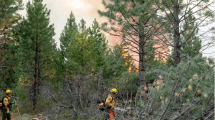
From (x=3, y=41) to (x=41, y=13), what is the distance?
4395 millimetres

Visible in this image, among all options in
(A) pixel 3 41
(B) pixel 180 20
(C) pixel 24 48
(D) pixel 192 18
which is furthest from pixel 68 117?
(A) pixel 3 41

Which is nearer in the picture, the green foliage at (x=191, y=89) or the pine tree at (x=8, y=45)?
the green foliage at (x=191, y=89)

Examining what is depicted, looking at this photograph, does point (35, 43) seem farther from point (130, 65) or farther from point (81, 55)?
point (130, 65)

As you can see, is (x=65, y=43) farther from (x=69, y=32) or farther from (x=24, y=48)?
(x=24, y=48)

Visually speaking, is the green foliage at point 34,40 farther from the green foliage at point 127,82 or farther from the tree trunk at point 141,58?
the tree trunk at point 141,58

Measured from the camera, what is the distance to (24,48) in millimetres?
18922

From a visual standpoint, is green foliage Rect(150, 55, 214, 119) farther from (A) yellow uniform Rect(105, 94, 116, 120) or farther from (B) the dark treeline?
(A) yellow uniform Rect(105, 94, 116, 120)

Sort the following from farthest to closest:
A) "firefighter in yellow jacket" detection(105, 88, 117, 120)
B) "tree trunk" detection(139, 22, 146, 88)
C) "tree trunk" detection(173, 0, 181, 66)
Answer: "tree trunk" detection(139, 22, 146, 88) < "tree trunk" detection(173, 0, 181, 66) < "firefighter in yellow jacket" detection(105, 88, 117, 120)

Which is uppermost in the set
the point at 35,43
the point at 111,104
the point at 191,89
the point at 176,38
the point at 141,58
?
the point at 35,43

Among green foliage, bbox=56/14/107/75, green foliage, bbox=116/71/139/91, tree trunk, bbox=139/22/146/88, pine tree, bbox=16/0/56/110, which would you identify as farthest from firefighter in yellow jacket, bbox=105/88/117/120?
pine tree, bbox=16/0/56/110

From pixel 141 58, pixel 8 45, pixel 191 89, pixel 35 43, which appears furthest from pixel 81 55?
pixel 191 89

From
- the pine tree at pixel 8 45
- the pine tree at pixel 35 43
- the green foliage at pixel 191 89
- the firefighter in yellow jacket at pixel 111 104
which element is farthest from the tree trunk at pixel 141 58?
the pine tree at pixel 8 45

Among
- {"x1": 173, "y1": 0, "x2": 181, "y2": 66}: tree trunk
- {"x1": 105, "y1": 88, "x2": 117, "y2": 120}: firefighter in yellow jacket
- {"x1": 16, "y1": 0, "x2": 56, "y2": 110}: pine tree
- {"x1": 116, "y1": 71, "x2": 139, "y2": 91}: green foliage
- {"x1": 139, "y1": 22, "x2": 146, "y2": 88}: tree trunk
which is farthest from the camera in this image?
{"x1": 16, "y1": 0, "x2": 56, "y2": 110}: pine tree

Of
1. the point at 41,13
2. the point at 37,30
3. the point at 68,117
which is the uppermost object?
the point at 41,13
